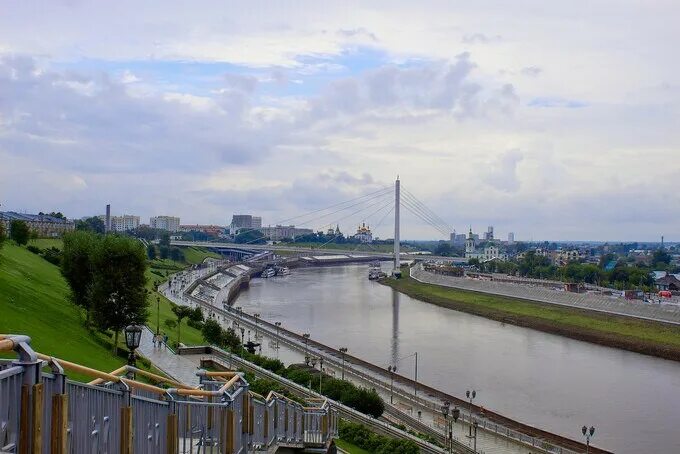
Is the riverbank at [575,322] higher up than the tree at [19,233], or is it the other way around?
the tree at [19,233]

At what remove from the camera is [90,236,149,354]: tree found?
12.1 meters

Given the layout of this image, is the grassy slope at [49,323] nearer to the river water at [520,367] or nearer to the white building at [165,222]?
the river water at [520,367]

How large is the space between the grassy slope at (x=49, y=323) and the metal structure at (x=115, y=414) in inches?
220

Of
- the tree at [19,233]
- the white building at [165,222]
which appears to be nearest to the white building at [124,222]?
the white building at [165,222]

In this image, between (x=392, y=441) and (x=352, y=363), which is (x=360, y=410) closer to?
(x=392, y=441)

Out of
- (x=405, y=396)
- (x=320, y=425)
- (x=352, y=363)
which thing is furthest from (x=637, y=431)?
(x=320, y=425)

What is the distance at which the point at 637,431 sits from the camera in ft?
41.7

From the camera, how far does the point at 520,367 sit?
61.0 feet

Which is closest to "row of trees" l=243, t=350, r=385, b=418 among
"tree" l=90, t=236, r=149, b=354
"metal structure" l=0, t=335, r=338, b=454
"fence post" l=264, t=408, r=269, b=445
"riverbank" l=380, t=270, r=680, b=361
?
"tree" l=90, t=236, r=149, b=354

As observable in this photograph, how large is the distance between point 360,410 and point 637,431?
17.8 ft

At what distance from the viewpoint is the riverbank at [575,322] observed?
76.4 feet

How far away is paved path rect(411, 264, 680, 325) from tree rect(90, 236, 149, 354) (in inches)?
873

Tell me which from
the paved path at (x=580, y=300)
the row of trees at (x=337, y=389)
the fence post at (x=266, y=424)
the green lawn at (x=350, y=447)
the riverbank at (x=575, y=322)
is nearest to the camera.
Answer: the fence post at (x=266, y=424)

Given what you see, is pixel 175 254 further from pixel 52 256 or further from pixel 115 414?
pixel 115 414
